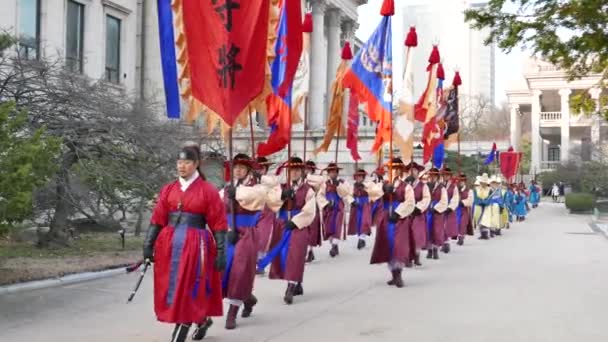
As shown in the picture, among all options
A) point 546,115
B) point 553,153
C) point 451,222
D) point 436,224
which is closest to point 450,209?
point 451,222

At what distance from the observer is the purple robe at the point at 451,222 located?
621 inches

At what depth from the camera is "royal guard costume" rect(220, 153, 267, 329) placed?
7035 millimetres

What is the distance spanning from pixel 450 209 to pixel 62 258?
8.31 m

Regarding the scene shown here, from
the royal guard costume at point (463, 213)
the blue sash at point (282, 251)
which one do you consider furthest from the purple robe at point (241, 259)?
the royal guard costume at point (463, 213)

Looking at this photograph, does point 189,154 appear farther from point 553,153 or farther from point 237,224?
point 553,153

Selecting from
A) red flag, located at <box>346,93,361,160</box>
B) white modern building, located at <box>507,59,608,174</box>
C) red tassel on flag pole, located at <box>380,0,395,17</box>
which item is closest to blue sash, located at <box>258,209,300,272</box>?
red tassel on flag pole, located at <box>380,0,395,17</box>

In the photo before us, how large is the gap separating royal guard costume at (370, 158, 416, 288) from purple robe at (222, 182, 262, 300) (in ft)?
11.1

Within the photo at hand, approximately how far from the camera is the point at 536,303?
912 centimetres

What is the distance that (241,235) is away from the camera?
7242mm

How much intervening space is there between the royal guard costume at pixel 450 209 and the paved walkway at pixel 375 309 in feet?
8.46

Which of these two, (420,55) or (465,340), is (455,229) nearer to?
(465,340)

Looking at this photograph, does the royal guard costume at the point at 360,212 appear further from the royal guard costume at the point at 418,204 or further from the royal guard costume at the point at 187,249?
the royal guard costume at the point at 187,249

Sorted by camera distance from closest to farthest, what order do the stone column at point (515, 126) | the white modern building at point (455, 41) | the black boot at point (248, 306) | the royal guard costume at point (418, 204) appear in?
the black boot at point (248, 306) → the royal guard costume at point (418, 204) → the stone column at point (515, 126) → the white modern building at point (455, 41)

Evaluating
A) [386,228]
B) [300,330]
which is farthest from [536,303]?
[300,330]
